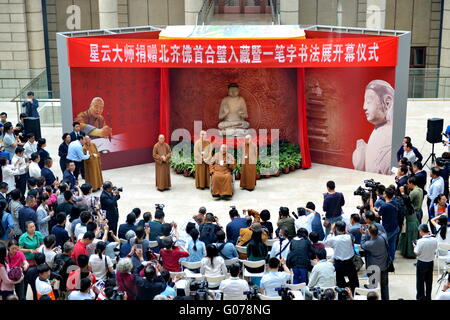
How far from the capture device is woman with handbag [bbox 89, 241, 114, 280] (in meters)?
10.5

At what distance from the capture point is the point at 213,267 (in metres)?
10.8

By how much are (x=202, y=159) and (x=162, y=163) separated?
3.15 feet

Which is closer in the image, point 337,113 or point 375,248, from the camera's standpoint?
point 375,248

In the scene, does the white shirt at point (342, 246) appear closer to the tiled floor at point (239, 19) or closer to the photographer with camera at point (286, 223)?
the photographer with camera at point (286, 223)

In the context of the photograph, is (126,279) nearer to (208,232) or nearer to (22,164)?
(208,232)

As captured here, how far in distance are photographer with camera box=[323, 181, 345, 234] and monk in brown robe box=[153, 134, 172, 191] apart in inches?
204

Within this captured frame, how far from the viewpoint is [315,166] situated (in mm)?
19391

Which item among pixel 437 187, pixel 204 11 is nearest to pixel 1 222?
pixel 437 187

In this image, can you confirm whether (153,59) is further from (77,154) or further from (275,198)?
(275,198)

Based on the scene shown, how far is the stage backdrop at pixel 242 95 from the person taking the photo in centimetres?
1903

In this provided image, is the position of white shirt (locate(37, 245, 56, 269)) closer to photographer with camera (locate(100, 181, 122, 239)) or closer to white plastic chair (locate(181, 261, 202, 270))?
white plastic chair (locate(181, 261, 202, 270))

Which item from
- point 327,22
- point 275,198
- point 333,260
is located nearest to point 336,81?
point 275,198

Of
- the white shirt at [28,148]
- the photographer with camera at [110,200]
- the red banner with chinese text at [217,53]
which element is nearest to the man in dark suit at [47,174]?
the white shirt at [28,148]

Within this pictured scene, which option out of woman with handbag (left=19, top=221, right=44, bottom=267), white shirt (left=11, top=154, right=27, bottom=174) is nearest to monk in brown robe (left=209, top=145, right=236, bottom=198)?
white shirt (left=11, top=154, right=27, bottom=174)
